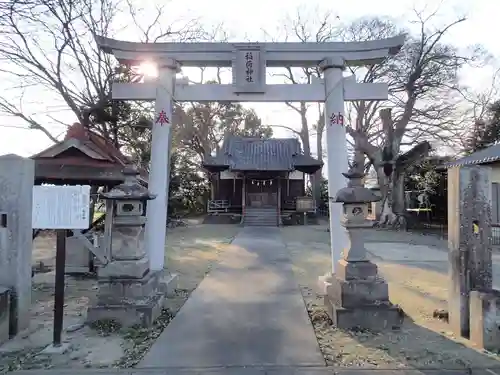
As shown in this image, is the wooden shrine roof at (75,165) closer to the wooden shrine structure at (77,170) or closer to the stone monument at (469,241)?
the wooden shrine structure at (77,170)

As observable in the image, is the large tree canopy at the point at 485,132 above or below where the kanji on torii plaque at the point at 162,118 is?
above

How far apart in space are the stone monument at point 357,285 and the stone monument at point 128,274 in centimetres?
261

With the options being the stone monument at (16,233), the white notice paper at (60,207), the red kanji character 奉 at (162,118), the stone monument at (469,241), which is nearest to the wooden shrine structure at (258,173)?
the red kanji character 奉 at (162,118)

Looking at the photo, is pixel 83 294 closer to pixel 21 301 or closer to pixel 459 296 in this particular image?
pixel 21 301

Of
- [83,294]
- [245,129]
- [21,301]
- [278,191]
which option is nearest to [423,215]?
[278,191]

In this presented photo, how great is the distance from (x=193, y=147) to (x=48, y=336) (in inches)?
1255

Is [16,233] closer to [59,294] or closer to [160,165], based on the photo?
[59,294]

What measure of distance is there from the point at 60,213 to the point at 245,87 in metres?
4.08

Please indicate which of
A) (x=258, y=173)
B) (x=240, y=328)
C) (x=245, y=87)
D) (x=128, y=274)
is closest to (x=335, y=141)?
(x=245, y=87)

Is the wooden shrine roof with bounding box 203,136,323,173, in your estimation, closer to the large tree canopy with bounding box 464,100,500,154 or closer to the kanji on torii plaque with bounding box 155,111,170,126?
the large tree canopy with bounding box 464,100,500,154

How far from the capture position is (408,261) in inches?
458

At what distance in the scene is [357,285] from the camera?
5.49 m

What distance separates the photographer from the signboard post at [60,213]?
4.76m

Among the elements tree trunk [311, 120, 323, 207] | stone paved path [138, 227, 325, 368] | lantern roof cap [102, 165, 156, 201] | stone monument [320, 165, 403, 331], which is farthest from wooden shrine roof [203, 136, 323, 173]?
stone monument [320, 165, 403, 331]
